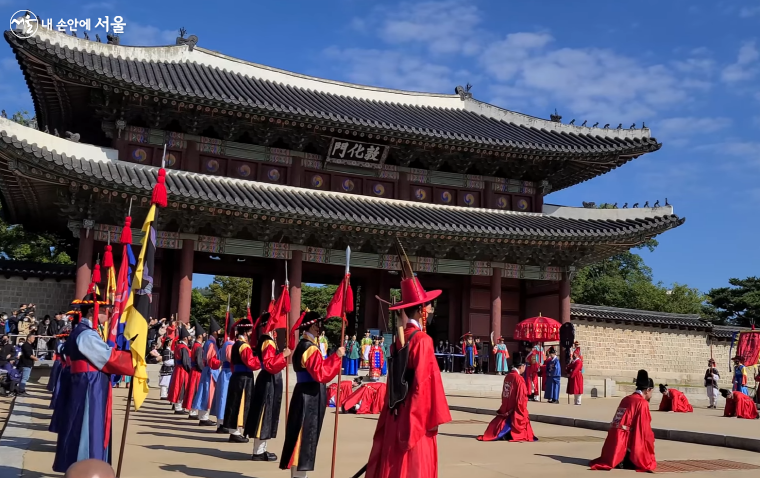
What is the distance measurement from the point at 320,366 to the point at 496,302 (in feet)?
54.3

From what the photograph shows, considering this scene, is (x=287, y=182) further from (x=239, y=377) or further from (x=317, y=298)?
(x=317, y=298)

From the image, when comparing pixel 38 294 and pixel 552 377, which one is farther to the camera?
pixel 38 294

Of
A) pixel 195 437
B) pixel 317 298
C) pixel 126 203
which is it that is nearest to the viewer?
pixel 195 437

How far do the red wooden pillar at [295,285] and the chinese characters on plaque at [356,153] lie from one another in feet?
11.4

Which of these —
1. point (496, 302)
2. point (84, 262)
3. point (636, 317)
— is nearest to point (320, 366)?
point (84, 262)

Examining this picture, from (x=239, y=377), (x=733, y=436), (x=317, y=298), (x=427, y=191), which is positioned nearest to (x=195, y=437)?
(x=239, y=377)

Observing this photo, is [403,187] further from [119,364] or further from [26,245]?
[26,245]

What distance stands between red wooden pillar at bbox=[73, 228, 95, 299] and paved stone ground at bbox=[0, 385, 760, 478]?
5.58m

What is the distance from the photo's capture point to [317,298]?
47.0 m

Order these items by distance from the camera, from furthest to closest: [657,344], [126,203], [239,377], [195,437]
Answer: [657,344] → [126,203] → [195,437] → [239,377]

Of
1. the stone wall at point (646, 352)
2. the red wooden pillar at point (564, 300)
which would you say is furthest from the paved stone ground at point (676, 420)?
the stone wall at point (646, 352)

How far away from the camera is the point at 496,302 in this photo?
76.5 feet

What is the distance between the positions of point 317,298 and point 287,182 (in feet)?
82.7

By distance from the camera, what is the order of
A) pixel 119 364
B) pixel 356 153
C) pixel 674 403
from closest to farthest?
pixel 119 364 < pixel 674 403 < pixel 356 153
